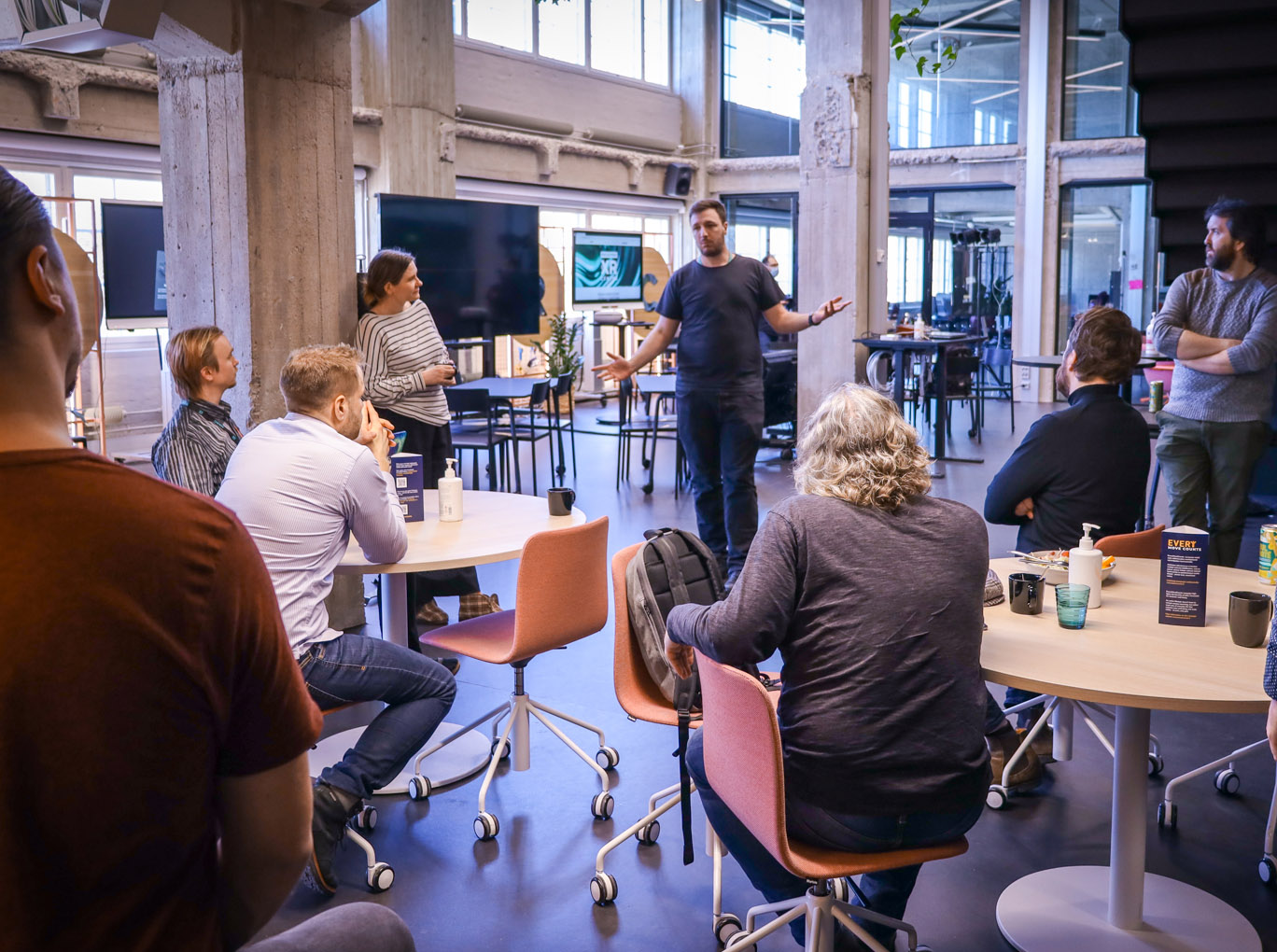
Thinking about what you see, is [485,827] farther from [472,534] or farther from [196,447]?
[196,447]

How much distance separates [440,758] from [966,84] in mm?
14659

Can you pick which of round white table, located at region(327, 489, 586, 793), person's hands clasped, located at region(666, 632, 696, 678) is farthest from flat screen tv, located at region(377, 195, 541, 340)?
person's hands clasped, located at region(666, 632, 696, 678)

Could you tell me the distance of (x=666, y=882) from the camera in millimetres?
2971

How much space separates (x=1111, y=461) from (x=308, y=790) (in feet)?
9.19

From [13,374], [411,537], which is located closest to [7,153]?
[411,537]

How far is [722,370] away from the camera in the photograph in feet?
18.2

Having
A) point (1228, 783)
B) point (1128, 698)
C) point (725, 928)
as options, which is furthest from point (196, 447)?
point (1228, 783)

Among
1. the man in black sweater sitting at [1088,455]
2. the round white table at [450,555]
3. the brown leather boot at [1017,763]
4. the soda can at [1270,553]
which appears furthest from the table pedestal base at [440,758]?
the soda can at [1270,553]

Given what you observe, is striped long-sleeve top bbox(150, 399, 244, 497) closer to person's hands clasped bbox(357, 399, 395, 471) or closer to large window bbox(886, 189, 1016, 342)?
person's hands clasped bbox(357, 399, 395, 471)

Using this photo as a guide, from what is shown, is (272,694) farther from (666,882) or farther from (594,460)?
(594,460)

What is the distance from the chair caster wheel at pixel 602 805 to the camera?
335 cm

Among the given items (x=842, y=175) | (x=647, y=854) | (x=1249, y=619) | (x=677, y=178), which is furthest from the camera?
(x=677, y=178)

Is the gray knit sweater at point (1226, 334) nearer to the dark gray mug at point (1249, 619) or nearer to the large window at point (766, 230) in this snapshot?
the dark gray mug at point (1249, 619)

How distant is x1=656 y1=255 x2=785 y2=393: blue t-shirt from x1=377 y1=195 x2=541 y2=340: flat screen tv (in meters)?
4.05
